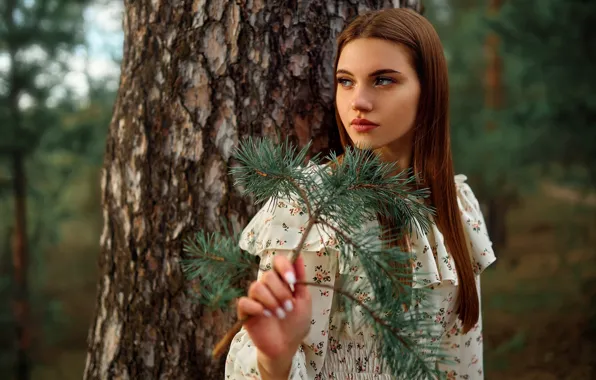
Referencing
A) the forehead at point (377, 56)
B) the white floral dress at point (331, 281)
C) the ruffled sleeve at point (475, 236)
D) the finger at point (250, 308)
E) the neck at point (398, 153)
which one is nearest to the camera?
the finger at point (250, 308)

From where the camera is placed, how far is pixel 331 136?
1644mm

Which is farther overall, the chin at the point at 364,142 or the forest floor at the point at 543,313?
the forest floor at the point at 543,313

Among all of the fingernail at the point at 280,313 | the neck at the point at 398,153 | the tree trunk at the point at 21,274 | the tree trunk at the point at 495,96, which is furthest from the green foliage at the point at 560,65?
the tree trunk at the point at 21,274

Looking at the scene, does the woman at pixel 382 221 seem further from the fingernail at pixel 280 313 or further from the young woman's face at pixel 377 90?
the fingernail at pixel 280 313

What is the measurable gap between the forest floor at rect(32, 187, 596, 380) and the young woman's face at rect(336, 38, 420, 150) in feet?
11.0

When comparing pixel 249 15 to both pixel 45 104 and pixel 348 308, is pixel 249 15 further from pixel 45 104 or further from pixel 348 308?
pixel 45 104

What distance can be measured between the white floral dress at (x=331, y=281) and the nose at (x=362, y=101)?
0.28m

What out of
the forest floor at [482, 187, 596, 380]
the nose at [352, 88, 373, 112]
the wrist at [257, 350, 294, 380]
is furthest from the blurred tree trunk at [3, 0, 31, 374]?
the wrist at [257, 350, 294, 380]

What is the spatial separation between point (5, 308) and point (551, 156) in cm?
552

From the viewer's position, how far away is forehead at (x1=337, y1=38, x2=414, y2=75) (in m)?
1.35

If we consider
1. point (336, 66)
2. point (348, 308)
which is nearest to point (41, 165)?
point (336, 66)

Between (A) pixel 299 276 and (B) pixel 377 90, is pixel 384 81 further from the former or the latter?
(A) pixel 299 276

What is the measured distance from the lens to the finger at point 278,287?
92 cm

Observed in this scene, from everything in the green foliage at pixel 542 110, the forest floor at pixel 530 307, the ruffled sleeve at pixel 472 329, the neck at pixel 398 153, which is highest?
the green foliage at pixel 542 110
